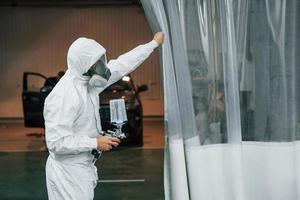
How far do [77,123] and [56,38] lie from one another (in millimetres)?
12319

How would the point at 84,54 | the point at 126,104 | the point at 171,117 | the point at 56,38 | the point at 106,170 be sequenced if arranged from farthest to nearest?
the point at 56,38 → the point at 126,104 → the point at 106,170 → the point at 171,117 → the point at 84,54

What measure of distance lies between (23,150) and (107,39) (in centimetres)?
581

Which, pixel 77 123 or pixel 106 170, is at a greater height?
pixel 77 123

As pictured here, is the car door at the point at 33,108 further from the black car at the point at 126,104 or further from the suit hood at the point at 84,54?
the suit hood at the point at 84,54

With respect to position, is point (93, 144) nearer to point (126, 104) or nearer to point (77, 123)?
point (77, 123)

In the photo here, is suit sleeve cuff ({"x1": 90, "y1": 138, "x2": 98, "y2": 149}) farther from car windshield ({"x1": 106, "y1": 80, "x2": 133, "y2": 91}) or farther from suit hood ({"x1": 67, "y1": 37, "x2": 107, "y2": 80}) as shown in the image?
car windshield ({"x1": 106, "y1": 80, "x2": 133, "y2": 91})

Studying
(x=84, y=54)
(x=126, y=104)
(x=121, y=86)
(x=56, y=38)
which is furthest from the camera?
(x=56, y=38)

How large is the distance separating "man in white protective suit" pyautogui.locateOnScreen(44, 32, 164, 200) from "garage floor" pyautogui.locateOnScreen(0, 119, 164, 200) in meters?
3.24

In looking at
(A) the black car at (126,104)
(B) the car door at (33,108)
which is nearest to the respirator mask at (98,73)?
(A) the black car at (126,104)

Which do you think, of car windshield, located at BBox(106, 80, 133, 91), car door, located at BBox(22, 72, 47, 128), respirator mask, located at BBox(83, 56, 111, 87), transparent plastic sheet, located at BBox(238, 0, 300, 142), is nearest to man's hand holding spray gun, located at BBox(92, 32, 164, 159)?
respirator mask, located at BBox(83, 56, 111, 87)

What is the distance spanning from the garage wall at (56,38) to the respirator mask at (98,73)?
38.5ft

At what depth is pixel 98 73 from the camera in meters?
3.44

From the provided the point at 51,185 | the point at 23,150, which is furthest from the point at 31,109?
the point at 51,185

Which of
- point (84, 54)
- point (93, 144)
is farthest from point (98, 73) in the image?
point (93, 144)
